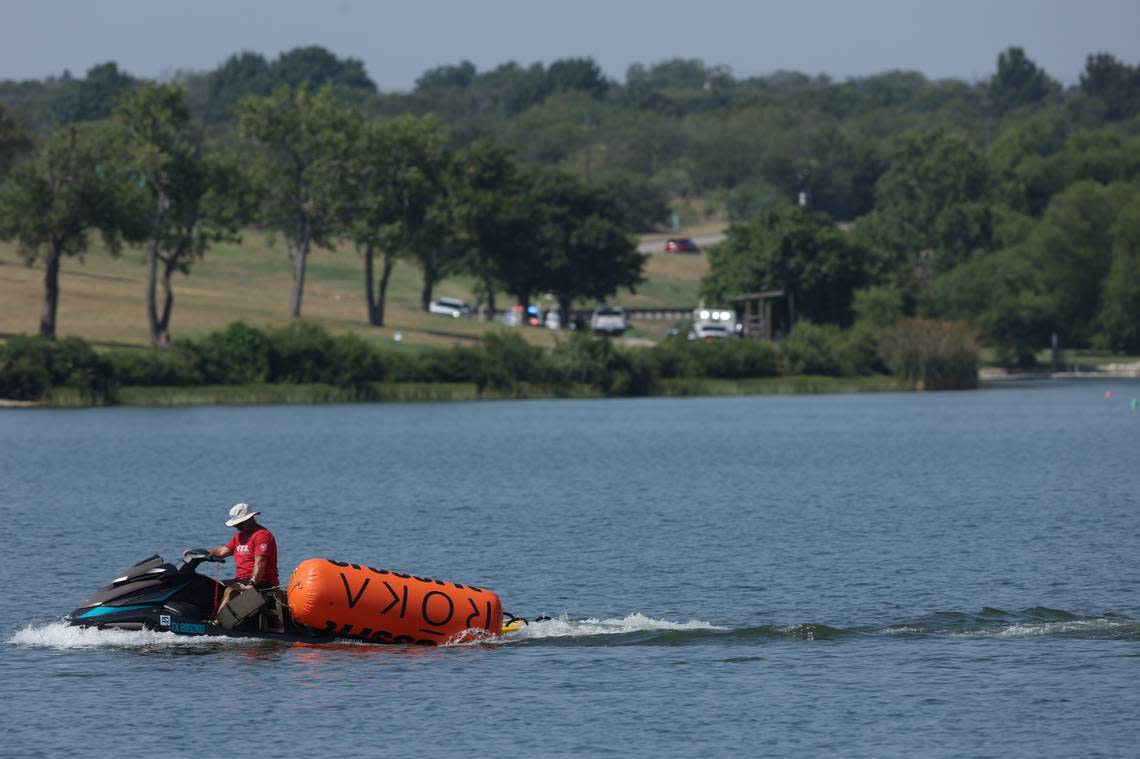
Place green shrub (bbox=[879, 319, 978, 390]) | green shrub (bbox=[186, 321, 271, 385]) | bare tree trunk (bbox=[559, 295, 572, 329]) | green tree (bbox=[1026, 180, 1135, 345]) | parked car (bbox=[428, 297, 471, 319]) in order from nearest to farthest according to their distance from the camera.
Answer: green shrub (bbox=[186, 321, 271, 385]), green shrub (bbox=[879, 319, 978, 390]), green tree (bbox=[1026, 180, 1135, 345]), bare tree trunk (bbox=[559, 295, 572, 329]), parked car (bbox=[428, 297, 471, 319])

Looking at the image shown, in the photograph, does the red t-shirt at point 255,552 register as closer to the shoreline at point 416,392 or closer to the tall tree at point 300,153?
the shoreline at point 416,392

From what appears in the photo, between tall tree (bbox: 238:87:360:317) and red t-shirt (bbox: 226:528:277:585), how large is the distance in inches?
4626

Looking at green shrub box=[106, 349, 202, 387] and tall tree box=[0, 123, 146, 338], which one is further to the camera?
tall tree box=[0, 123, 146, 338]

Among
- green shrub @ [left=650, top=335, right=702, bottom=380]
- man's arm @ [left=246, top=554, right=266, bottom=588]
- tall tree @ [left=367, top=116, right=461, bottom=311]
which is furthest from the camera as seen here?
tall tree @ [left=367, top=116, right=461, bottom=311]

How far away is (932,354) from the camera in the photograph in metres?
146

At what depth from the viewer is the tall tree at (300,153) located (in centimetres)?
14650

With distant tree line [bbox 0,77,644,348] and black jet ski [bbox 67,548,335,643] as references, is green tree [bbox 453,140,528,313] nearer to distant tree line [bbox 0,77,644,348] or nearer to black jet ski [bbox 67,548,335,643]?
distant tree line [bbox 0,77,644,348]

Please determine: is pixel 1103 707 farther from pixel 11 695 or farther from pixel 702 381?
pixel 702 381

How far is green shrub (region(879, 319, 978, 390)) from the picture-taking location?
477 ft

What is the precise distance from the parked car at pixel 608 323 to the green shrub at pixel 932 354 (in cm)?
Result: 2966

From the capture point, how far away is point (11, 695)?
29609 millimetres

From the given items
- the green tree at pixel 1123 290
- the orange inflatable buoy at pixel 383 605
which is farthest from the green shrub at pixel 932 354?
the orange inflatable buoy at pixel 383 605

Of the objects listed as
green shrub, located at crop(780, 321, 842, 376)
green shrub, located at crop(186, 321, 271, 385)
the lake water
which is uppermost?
green shrub, located at crop(780, 321, 842, 376)

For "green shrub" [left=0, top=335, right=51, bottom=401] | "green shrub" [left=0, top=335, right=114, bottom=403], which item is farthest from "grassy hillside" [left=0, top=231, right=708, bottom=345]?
"green shrub" [left=0, top=335, right=51, bottom=401]
